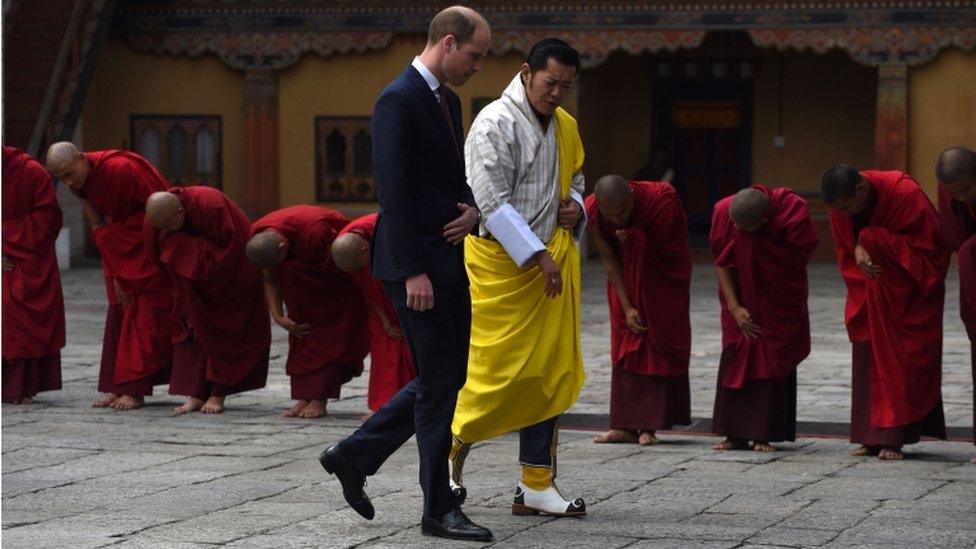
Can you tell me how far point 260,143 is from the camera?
69.3 ft

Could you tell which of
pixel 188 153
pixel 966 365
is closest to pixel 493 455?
pixel 966 365

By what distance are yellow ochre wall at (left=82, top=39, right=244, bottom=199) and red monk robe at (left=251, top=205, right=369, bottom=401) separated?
12338 mm

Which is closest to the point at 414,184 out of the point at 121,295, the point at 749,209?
the point at 749,209

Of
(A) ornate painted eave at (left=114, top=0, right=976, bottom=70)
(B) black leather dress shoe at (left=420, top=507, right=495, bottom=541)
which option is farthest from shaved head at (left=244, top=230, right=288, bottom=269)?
(A) ornate painted eave at (left=114, top=0, right=976, bottom=70)

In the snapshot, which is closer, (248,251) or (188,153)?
(248,251)

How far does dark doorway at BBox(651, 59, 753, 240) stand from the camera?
22.0 m

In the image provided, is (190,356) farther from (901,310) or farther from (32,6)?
(32,6)

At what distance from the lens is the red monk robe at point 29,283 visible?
951cm

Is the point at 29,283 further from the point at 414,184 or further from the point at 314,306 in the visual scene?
the point at 414,184

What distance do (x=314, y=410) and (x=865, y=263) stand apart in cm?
283

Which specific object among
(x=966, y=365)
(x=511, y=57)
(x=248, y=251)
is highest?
(x=511, y=57)

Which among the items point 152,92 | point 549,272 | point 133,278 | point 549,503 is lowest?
point 549,503

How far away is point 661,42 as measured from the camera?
19.8m

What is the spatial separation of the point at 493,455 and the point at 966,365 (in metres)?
4.78
